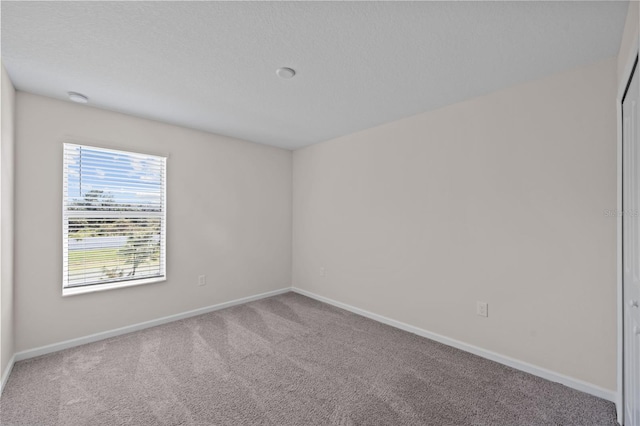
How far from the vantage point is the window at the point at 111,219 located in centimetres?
275

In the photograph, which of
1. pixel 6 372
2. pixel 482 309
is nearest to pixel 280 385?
pixel 482 309

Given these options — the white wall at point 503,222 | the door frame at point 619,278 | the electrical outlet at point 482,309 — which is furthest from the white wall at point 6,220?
the door frame at point 619,278

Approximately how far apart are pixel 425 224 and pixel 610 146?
149 centimetres

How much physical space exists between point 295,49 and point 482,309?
2.67 meters

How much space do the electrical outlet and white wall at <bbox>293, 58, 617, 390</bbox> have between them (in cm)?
4

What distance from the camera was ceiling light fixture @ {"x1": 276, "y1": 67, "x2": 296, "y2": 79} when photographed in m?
2.11

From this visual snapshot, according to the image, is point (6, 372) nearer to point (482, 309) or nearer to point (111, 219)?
point (111, 219)

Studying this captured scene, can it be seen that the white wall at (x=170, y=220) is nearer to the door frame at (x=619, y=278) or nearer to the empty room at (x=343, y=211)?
the empty room at (x=343, y=211)

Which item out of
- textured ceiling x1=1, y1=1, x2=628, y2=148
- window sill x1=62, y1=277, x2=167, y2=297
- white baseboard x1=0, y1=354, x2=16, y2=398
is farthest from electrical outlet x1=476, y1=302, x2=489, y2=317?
white baseboard x1=0, y1=354, x2=16, y2=398

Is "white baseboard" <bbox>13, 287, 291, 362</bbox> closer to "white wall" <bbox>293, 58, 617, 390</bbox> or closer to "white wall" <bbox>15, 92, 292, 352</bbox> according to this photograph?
"white wall" <bbox>15, 92, 292, 352</bbox>

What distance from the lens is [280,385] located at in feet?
6.97

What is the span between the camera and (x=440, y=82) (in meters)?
2.32

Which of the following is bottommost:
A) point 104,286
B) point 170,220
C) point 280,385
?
point 280,385

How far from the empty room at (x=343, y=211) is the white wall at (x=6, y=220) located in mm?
38
